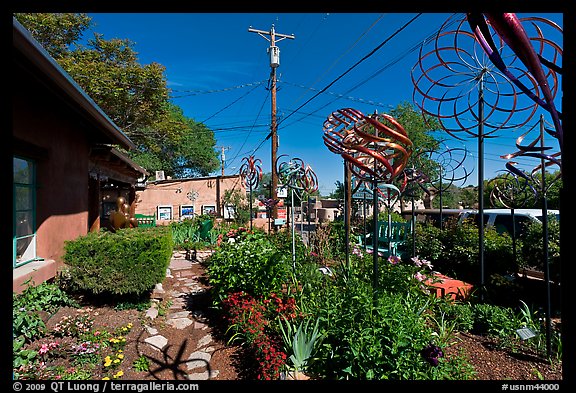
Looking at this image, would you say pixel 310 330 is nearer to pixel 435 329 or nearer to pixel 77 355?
pixel 435 329

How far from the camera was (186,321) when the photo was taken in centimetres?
404

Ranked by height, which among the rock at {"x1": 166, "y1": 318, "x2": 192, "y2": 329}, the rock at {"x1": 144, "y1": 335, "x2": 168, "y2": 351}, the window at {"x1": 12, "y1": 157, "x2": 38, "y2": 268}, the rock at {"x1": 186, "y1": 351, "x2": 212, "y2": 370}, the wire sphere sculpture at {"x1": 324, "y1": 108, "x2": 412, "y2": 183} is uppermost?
the wire sphere sculpture at {"x1": 324, "y1": 108, "x2": 412, "y2": 183}

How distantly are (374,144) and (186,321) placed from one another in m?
3.59

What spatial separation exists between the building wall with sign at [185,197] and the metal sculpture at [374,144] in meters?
14.8

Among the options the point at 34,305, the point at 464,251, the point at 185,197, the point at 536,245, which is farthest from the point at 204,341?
the point at 185,197

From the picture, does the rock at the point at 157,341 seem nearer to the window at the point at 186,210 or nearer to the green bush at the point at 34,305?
the green bush at the point at 34,305

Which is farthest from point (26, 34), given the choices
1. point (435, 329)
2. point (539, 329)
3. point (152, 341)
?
point (539, 329)

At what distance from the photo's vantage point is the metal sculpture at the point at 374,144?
2488 mm

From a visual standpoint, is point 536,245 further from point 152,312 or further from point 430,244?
point 152,312

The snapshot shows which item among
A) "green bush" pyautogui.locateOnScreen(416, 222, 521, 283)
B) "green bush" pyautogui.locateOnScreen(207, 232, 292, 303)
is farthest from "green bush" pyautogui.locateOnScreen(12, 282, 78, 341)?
"green bush" pyautogui.locateOnScreen(416, 222, 521, 283)

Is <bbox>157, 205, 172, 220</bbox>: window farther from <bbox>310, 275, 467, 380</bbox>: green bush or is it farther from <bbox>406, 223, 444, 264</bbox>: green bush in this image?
<bbox>310, 275, 467, 380</bbox>: green bush

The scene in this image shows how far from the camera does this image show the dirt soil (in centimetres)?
246

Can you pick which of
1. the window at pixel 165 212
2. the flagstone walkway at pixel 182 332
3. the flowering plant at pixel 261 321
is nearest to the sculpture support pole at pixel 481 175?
the flowering plant at pixel 261 321

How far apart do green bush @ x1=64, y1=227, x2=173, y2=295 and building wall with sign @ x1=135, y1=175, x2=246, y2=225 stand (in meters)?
13.6
